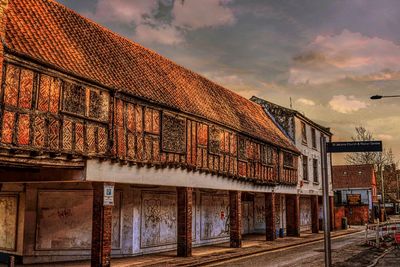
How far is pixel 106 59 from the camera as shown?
1675cm

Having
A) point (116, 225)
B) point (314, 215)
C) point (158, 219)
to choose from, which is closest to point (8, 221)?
point (116, 225)

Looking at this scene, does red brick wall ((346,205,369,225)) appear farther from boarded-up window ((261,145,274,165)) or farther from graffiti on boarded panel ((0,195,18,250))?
graffiti on boarded panel ((0,195,18,250))

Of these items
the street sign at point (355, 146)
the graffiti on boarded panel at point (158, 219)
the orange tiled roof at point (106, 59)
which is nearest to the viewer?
the street sign at point (355, 146)

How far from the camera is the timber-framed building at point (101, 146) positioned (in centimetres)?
1229

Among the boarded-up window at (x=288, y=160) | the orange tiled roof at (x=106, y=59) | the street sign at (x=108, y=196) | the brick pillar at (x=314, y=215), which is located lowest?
the brick pillar at (x=314, y=215)

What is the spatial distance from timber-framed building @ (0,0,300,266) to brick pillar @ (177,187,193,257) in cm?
4


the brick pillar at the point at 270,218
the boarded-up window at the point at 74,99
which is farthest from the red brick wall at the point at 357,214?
the boarded-up window at the point at 74,99

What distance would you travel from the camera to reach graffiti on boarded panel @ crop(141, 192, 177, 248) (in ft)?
62.4

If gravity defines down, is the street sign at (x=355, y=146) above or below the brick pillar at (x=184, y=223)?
above

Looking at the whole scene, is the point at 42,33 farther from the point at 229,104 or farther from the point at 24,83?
the point at 229,104

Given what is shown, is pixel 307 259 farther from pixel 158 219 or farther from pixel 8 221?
pixel 8 221

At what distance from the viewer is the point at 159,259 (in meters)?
17.4

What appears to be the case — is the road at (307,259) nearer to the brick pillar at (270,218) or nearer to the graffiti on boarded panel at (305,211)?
the brick pillar at (270,218)

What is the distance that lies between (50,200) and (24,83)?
21.4 ft
